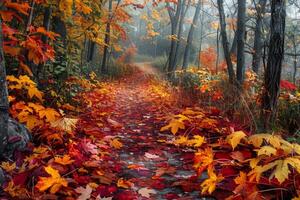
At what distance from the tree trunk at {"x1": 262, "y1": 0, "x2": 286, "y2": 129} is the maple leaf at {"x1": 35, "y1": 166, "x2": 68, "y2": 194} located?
2.00 m

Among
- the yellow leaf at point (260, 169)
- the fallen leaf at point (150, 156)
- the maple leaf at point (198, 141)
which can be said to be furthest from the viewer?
the fallen leaf at point (150, 156)

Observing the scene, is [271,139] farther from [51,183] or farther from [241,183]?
[51,183]

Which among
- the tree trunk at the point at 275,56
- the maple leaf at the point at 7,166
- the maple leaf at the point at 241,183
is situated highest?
the tree trunk at the point at 275,56

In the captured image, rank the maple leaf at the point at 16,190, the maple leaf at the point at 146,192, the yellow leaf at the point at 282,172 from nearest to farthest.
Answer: the yellow leaf at the point at 282,172, the maple leaf at the point at 16,190, the maple leaf at the point at 146,192

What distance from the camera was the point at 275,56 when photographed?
10.6 ft

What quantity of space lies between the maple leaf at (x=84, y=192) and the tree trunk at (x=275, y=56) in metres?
1.80

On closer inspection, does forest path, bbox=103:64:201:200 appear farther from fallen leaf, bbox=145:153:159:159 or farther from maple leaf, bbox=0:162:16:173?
maple leaf, bbox=0:162:16:173

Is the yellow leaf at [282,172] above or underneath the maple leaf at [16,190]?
above

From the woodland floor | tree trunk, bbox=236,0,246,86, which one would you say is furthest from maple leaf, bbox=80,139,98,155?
tree trunk, bbox=236,0,246,86

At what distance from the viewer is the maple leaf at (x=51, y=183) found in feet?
7.28

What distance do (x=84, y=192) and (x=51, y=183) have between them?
10.1 inches

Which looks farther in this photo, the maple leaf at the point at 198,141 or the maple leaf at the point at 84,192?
the maple leaf at the point at 198,141

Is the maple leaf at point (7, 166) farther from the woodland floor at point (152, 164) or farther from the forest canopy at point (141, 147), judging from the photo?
the woodland floor at point (152, 164)

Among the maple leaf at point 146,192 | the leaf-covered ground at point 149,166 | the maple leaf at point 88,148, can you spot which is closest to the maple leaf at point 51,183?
the leaf-covered ground at point 149,166
